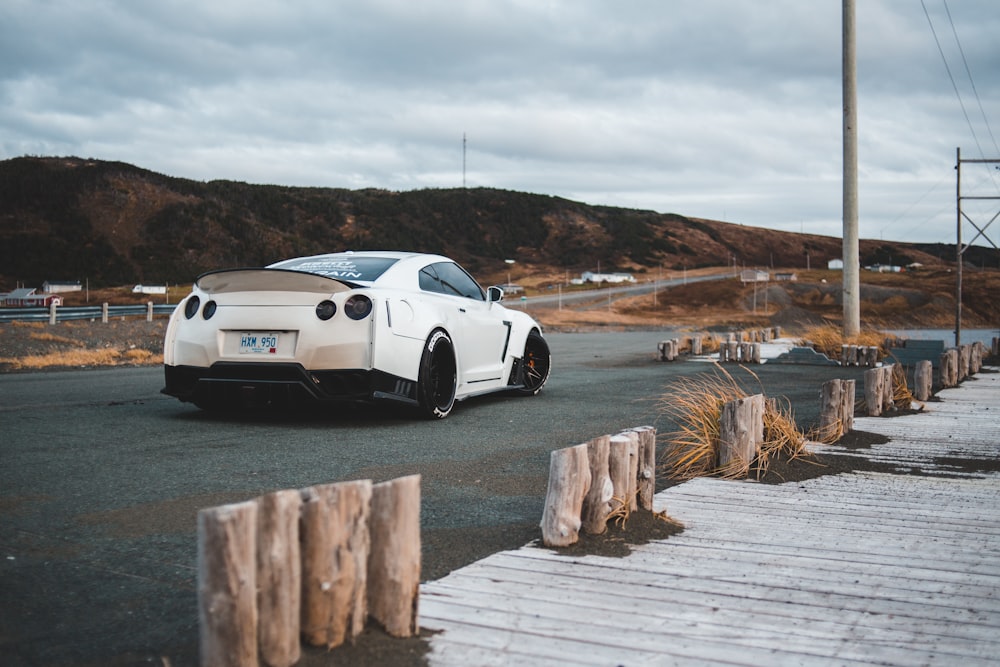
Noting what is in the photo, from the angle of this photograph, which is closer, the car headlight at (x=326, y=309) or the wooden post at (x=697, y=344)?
the car headlight at (x=326, y=309)

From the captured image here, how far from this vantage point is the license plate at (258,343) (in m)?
7.75

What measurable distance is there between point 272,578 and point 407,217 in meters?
103

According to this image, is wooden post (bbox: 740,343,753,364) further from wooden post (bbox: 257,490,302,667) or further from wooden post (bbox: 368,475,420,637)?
wooden post (bbox: 257,490,302,667)

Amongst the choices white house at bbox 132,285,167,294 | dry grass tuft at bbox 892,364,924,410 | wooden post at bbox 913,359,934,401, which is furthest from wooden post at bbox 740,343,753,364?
white house at bbox 132,285,167,294

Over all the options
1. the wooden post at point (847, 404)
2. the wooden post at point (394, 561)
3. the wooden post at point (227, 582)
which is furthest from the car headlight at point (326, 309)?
the wooden post at point (227, 582)

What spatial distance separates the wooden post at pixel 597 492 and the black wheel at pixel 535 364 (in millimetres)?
6633

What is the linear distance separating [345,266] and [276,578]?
607 cm

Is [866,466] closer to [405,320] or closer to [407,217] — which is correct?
[405,320]

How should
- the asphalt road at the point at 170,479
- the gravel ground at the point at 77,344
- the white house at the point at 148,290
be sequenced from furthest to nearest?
the white house at the point at 148,290, the gravel ground at the point at 77,344, the asphalt road at the point at 170,479

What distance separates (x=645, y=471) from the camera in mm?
4656

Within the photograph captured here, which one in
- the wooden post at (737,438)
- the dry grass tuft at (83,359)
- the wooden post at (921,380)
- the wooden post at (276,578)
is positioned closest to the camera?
the wooden post at (276,578)

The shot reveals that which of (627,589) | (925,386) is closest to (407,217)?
(925,386)

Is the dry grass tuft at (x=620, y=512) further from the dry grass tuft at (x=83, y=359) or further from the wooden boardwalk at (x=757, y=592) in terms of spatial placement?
the dry grass tuft at (x=83, y=359)

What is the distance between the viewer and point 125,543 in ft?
14.1
